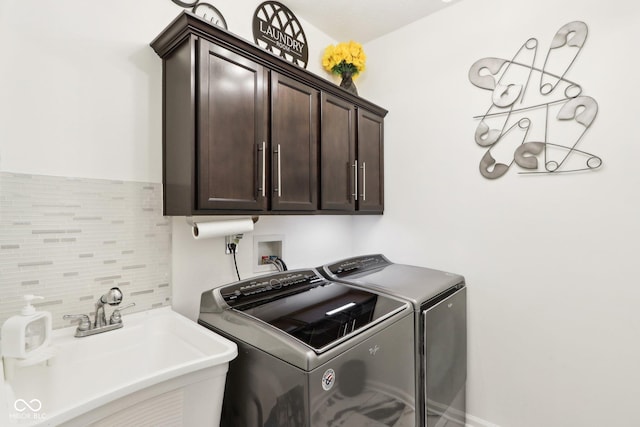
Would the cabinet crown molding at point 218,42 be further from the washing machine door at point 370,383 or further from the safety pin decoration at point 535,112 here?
the washing machine door at point 370,383

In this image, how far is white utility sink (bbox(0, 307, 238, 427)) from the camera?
2.53 feet

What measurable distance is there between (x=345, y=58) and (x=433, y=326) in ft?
6.31

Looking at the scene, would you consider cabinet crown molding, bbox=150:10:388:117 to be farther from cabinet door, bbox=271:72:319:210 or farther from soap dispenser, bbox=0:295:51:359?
soap dispenser, bbox=0:295:51:359

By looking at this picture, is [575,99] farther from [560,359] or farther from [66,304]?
[66,304]

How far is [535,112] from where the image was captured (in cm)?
178

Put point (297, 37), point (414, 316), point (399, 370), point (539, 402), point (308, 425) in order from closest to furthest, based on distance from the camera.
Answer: point (308, 425), point (399, 370), point (414, 316), point (539, 402), point (297, 37)

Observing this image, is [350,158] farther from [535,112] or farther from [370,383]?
[370,383]

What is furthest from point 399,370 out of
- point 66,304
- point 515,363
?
point 66,304

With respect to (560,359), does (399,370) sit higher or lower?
higher

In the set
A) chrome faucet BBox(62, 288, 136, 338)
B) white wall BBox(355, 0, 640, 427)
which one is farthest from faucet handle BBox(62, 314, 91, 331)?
white wall BBox(355, 0, 640, 427)

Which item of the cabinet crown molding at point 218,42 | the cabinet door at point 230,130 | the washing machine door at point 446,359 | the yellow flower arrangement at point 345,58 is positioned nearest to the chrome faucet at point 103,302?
the cabinet door at point 230,130

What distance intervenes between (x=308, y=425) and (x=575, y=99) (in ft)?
6.79

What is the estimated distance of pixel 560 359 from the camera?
1.72 metres

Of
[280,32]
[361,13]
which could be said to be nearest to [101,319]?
[280,32]
